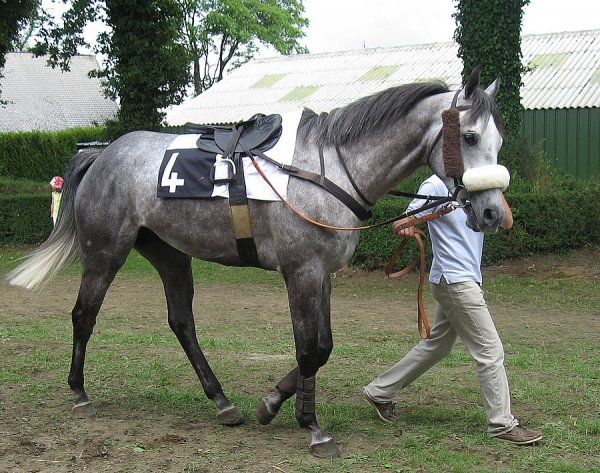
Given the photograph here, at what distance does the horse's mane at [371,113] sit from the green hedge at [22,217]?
13924mm

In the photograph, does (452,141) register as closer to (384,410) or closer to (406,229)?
(406,229)

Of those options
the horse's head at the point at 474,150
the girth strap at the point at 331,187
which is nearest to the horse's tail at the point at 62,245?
the girth strap at the point at 331,187

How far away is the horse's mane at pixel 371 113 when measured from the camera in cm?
454

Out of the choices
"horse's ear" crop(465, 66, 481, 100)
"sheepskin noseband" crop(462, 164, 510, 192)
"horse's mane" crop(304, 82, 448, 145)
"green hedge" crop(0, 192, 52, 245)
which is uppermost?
"horse's ear" crop(465, 66, 481, 100)

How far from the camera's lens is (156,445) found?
15.3 feet

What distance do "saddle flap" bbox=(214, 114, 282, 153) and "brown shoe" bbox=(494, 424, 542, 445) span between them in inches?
86.8

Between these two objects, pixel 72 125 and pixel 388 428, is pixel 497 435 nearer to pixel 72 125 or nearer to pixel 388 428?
pixel 388 428

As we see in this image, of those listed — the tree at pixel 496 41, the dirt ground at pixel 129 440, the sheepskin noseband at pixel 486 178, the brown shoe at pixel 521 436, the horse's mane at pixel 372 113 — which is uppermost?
the tree at pixel 496 41

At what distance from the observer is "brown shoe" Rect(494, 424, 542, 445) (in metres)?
4.51

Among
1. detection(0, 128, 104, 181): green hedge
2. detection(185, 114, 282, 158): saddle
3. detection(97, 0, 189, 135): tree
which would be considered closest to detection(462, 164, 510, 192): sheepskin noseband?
detection(185, 114, 282, 158): saddle

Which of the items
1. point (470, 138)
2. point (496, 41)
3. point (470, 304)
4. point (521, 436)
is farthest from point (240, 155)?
point (496, 41)

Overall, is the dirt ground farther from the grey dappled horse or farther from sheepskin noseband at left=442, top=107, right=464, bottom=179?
sheepskin noseband at left=442, top=107, right=464, bottom=179

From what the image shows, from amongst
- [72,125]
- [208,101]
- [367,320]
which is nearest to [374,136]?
[367,320]

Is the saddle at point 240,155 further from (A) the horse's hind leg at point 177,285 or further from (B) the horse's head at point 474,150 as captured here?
(B) the horse's head at point 474,150
